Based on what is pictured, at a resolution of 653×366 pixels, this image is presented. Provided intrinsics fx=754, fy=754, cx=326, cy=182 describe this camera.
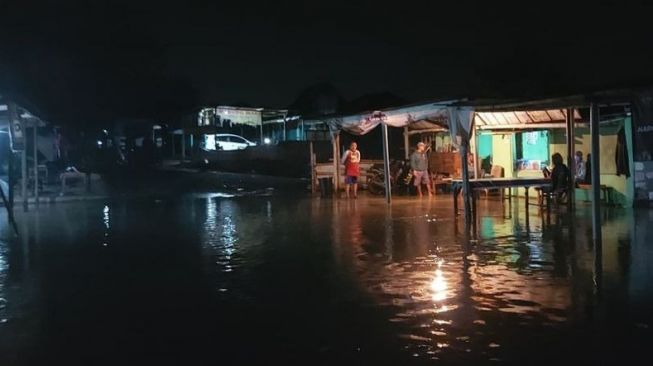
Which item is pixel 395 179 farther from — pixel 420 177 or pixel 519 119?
pixel 519 119

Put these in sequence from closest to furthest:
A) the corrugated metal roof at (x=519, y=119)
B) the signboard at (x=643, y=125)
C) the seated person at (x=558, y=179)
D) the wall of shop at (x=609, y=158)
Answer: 1. the signboard at (x=643, y=125)
2. the seated person at (x=558, y=179)
3. the wall of shop at (x=609, y=158)
4. the corrugated metal roof at (x=519, y=119)

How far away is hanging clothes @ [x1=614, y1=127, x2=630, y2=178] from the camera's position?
17.2 m

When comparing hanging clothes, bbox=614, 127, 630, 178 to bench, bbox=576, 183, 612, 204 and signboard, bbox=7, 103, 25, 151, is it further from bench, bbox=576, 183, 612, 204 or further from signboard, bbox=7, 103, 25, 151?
signboard, bbox=7, 103, 25, 151

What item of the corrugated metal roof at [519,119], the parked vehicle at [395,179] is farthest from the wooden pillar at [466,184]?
the parked vehicle at [395,179]

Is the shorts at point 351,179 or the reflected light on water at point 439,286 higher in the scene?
the shorts at point 351,179

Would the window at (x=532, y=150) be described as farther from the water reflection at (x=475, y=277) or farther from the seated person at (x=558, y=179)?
the water reflection at (x=475, y=277)

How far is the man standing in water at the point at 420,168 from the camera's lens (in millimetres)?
22422

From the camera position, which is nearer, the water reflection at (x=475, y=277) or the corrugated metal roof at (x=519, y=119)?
the water reflection at (x=475, y=277)

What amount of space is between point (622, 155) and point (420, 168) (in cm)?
660

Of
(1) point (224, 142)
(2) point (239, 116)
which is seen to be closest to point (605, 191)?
(1) point (224, 142)

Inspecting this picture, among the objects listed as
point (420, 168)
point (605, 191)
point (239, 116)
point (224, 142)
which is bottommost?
point (605, 191)

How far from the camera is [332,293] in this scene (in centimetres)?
866

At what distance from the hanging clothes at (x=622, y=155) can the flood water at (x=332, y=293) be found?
166 cm

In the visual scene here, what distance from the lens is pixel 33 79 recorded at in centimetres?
3478
